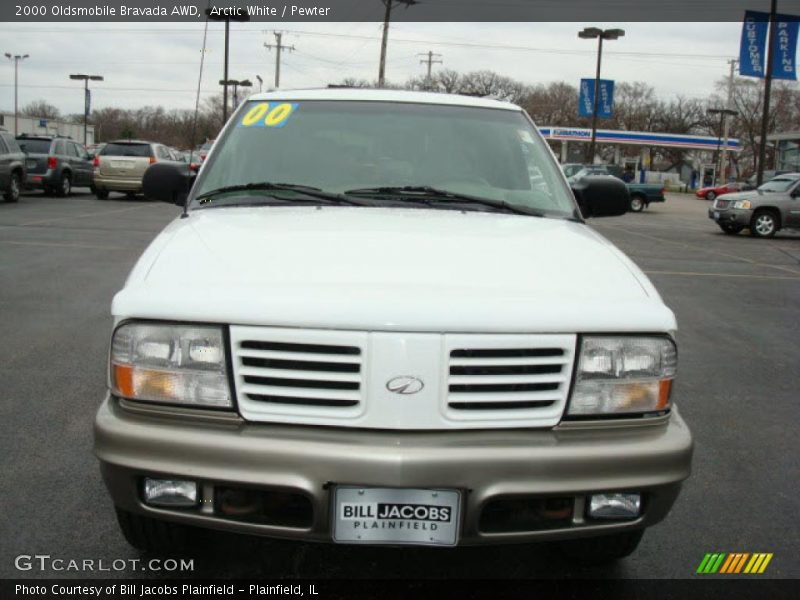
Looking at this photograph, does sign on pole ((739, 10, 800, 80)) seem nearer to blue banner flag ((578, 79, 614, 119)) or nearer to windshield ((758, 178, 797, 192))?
windshield ((758, 178, 797, 192))

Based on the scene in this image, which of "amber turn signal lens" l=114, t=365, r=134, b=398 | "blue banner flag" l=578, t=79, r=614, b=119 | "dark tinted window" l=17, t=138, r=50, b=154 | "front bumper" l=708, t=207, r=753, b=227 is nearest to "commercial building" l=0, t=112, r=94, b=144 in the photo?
"blue banner flag" l=578, t=79, r=614, b=119

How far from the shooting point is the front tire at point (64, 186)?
2162cm

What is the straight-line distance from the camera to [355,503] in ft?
6.93

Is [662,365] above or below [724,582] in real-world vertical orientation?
above

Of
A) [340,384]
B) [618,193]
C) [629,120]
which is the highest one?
[629,120]

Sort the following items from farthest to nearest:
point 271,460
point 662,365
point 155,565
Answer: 1. point 155,565
2. point 662,365
3. point 271,460

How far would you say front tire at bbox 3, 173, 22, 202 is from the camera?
60.0 feet

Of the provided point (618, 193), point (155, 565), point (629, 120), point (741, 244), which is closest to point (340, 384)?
point (155, 565)

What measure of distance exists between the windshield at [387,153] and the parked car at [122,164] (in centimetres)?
1922

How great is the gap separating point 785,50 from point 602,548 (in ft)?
88.8

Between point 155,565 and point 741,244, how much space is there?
17.0 m

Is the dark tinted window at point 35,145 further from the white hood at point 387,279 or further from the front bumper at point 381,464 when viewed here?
the front bumper at point 381,464

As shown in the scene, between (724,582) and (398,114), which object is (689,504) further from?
(398,114)

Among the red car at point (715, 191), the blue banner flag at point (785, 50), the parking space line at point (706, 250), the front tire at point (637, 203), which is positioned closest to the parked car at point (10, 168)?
the parking space line at point (706, 250)
